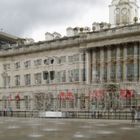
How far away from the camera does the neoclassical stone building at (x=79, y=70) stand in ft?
235

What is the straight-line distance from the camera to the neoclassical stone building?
7175cm

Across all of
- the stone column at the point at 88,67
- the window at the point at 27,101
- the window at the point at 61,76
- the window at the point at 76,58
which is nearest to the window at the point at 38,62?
the window at the point at 61,76

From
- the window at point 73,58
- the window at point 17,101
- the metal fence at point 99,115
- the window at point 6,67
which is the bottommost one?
the metal fence at point 99,115

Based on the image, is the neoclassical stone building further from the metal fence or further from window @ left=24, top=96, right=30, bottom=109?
the metal fence

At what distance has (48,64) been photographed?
281 ft

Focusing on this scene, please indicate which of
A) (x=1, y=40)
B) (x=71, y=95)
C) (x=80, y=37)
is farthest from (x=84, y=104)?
(x=1, y=40)

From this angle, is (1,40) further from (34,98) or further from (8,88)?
(34,98)

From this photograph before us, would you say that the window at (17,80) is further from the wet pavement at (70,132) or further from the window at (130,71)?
the wet pavement at (70,132)

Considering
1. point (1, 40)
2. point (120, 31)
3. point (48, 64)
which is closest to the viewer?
point (120, 31)

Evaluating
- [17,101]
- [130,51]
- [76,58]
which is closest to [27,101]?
[17,101]

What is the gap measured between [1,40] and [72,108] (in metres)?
38.9

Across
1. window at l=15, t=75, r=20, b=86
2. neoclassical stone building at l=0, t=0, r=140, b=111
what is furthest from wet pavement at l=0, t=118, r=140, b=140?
window at l=15, t=75, r=20, b=86

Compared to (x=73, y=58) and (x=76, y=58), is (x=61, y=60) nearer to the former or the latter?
(x=73, y=58)

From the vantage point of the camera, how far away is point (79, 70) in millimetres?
79562
